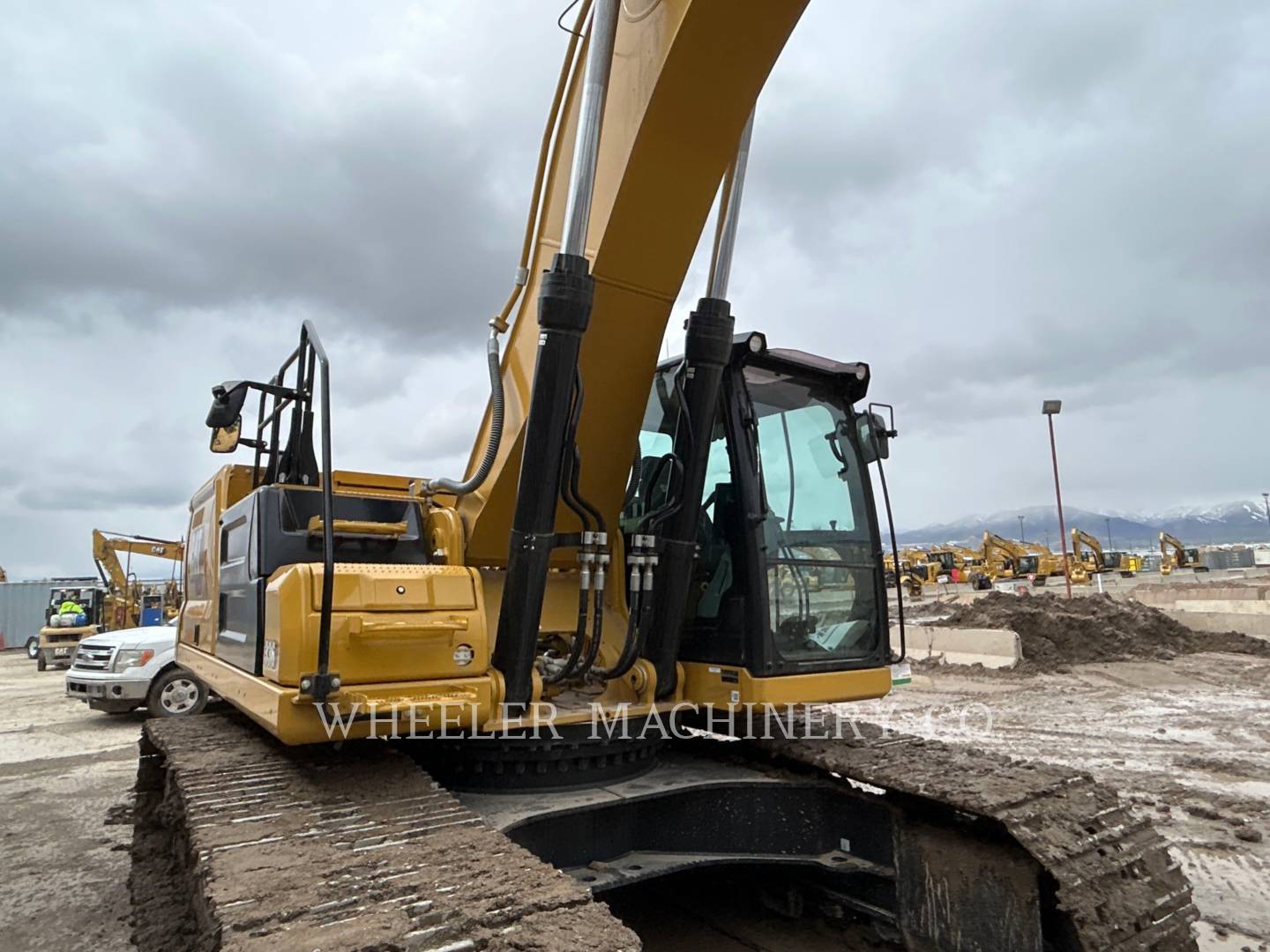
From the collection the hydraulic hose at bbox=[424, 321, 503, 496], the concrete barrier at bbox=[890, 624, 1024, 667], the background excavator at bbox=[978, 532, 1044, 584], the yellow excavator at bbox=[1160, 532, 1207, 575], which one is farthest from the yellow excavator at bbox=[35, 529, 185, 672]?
the yellow excavator at bbox=[1160, 532, 1207, 575]

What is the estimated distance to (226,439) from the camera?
4.71 meters

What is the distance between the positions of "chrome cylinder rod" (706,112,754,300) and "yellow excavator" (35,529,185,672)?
2087cm

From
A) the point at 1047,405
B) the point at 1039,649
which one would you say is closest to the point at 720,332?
the point at 1039,649

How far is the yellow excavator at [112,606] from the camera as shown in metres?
20.4

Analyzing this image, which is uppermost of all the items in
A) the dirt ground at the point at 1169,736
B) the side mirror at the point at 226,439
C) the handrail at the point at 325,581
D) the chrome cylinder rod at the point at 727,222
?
Answer: the chrome cylinder rod at the point at 727,222

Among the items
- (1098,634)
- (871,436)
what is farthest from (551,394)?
(1098,634)

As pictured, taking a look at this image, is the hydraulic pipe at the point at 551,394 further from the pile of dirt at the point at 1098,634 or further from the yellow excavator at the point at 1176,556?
the yellow excavator at the point at 1176,556

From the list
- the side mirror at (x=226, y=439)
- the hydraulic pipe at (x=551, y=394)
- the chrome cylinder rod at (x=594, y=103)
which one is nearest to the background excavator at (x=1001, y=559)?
the side mirror at (x=226, y=439)

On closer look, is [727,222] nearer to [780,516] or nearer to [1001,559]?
[780,516]

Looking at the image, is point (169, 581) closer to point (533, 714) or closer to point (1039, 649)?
point (1039, 649)

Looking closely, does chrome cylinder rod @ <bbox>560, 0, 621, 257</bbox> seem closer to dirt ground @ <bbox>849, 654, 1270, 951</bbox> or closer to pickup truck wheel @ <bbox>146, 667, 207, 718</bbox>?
dirt ground @ <bbox>849, 654, 1270, 951</bbox>

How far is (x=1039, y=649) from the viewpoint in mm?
13594

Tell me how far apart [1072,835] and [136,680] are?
10.7 metres

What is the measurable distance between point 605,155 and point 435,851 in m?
2.35
